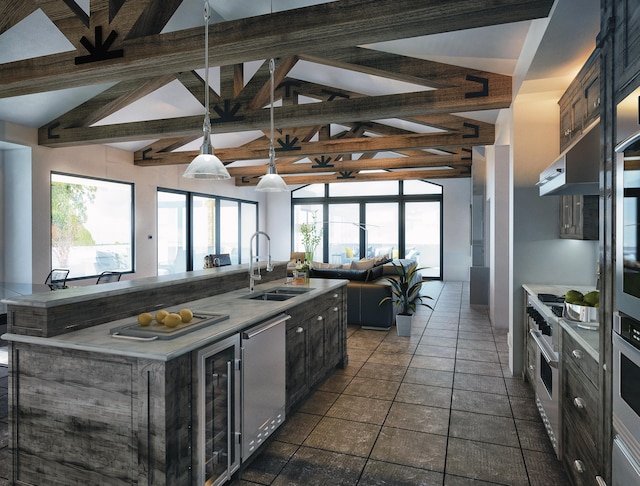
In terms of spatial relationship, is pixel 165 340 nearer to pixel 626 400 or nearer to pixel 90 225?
pixel 626 400

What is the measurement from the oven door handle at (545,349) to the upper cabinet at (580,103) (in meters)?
1.42

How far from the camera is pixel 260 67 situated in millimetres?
4797

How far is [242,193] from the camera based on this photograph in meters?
11.6

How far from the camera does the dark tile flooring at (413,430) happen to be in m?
2.29

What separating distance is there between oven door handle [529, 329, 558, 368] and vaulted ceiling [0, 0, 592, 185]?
1902mm

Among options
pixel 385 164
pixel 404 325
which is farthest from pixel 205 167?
pixel 385 164

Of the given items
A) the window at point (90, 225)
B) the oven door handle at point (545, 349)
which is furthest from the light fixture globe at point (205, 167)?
the window at point (90, 225)

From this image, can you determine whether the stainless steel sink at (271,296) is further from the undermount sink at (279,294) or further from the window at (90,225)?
the window at (90,225)

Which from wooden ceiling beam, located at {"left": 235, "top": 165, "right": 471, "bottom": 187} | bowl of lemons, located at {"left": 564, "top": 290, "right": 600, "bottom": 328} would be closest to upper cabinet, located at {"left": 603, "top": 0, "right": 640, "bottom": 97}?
bowl of lemons, located at {"left": 564, "top": 290, "right": 600, "bottom": 328}

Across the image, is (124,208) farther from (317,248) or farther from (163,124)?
(317,248)

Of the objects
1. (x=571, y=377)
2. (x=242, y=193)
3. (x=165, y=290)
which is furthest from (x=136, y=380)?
(x=242, y=193)

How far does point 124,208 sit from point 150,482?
22.1 ft

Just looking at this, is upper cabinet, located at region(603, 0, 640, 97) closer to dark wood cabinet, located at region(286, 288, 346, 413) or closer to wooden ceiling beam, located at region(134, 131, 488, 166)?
dark wood cabinet, located at region(286, 288, 346, 413)

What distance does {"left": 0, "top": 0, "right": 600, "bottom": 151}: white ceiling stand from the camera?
2.59 metres
